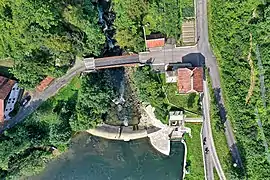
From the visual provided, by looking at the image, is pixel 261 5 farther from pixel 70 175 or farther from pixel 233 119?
pixel 70 175

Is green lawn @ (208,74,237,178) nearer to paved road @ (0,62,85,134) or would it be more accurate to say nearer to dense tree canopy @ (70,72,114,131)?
dense tree canopy @ (70,72,114,131)

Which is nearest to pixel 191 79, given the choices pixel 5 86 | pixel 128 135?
pixel 128 135

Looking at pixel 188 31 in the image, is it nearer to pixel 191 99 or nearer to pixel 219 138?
pixel 191 99

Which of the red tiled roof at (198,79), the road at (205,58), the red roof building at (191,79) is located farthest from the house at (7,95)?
the red tiled roof at (198,79)

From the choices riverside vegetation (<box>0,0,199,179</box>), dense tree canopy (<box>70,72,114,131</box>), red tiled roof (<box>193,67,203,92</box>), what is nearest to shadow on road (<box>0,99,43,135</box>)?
riverside vegetation (<box>0,0,199,179</box>)

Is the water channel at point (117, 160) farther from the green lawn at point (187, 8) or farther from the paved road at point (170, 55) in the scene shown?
the green lawn at point (187, 8)

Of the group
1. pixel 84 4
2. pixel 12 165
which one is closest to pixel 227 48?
pixel 84 4
